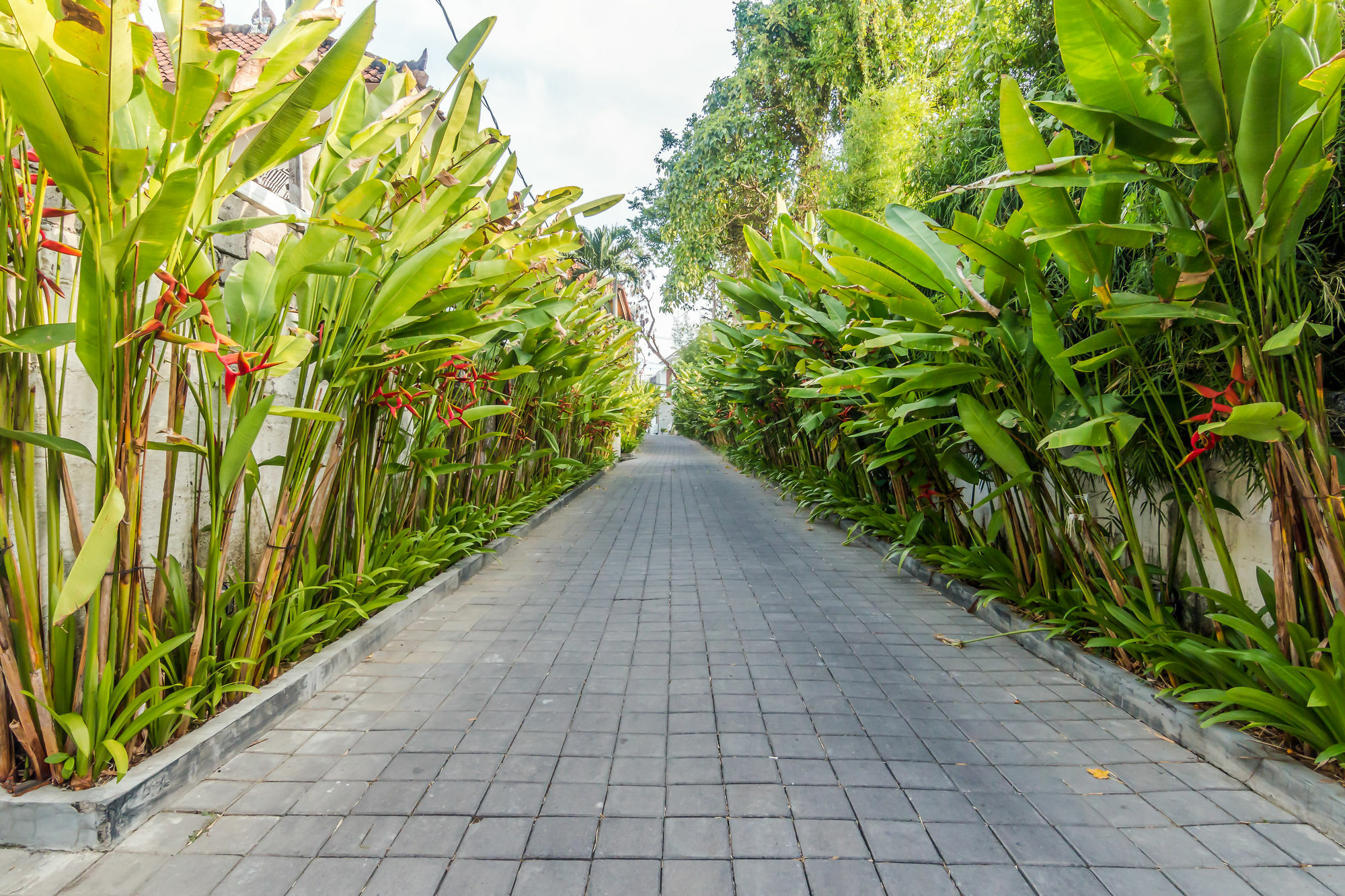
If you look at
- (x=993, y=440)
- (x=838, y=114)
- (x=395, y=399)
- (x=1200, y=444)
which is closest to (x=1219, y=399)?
(x=1200, y=444)

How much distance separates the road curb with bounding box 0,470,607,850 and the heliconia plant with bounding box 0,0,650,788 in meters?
0.08

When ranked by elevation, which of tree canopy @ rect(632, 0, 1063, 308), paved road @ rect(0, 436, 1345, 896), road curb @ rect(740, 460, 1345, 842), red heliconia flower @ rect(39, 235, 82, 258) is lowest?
paved road @ rect(0, 436, 1345, 896)

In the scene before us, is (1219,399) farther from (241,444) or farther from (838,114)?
(838,114)

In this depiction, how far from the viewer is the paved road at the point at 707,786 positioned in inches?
67.4

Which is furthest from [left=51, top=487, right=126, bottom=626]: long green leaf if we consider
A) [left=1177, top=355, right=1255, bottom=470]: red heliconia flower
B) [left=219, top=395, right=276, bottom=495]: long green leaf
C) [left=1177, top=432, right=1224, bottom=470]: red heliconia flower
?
[left=1177, top=432, right=1224, bottom=470]: red heliconia flower

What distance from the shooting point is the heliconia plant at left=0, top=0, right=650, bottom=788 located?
64.5 inches

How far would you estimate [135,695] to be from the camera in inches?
82.3

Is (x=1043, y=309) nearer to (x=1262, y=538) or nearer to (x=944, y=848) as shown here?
(x=1262, y=538)

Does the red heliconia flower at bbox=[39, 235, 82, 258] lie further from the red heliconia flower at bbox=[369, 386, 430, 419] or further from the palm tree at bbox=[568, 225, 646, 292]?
the palm tree at bbox=[568, 225, 646, 292]

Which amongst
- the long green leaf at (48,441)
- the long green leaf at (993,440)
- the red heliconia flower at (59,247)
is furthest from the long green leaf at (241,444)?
the long green leaf at (993,440)

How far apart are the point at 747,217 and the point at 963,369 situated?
47.9ft

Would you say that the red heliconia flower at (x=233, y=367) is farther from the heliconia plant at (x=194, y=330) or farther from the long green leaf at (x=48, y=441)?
the long green leaf at (x=48, y=441)

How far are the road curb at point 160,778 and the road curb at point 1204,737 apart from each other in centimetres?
333

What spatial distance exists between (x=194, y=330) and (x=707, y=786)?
7.34 ft
